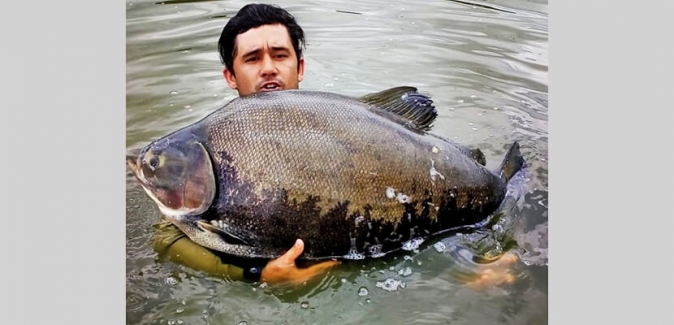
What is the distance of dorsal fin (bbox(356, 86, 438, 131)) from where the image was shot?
9.18 feet

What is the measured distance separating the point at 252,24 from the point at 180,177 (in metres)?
0.71

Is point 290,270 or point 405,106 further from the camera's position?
point 405,106

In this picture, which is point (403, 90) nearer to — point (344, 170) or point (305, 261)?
point (344, 170)

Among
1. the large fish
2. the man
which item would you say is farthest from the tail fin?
the man

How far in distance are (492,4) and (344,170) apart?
107 centimetres

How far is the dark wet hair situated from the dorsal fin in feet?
1.24

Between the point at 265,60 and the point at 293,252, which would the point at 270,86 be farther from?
the point at 293,252

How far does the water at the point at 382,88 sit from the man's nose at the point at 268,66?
Answer: 0.48 feet

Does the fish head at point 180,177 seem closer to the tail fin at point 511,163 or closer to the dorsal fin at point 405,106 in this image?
the dorsal fin at point 405,106

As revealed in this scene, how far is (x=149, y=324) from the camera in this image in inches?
106

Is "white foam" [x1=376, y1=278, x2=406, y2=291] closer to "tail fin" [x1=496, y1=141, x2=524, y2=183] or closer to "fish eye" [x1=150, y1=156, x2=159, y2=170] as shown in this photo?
"tail fin" [x1=496, y1=141, x2=524, y2=183]

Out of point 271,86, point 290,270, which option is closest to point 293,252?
point 290,270

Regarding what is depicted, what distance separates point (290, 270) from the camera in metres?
2.62

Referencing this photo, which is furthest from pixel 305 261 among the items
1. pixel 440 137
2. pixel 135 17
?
pixel 135 17
